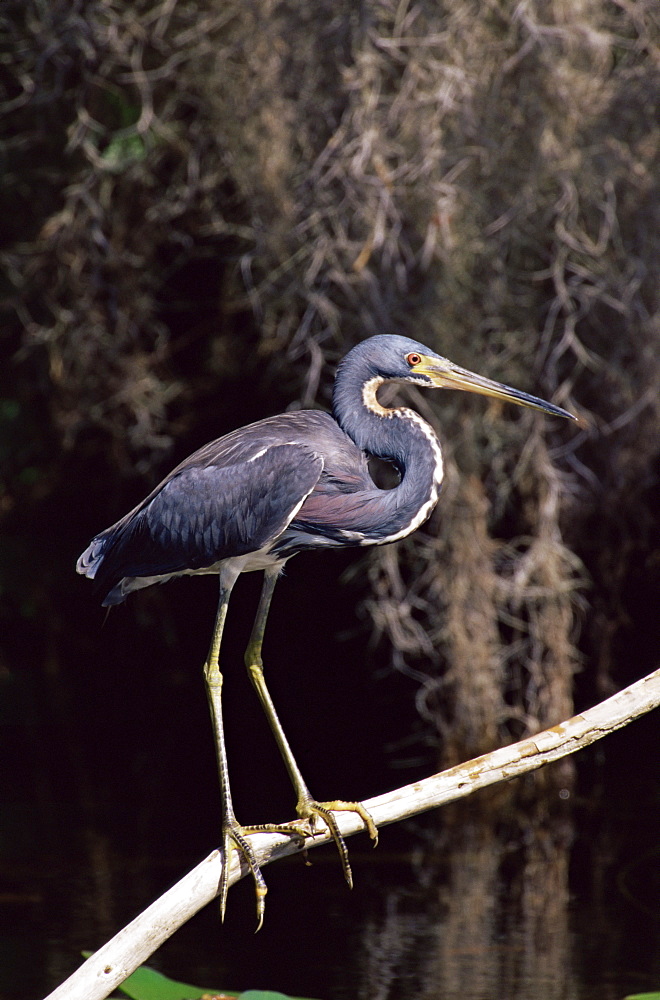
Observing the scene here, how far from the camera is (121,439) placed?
8.03m

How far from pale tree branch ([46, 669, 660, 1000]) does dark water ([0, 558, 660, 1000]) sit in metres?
1.68

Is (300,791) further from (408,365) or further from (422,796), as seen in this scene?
(408,365)

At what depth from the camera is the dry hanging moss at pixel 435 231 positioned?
19.4 feet

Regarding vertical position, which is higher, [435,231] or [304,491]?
[304,491]

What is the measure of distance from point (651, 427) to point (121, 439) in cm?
327

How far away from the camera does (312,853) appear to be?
5.98 metres

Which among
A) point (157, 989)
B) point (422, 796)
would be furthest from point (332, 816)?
point (157, 989)

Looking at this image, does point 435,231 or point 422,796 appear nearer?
point 422,796

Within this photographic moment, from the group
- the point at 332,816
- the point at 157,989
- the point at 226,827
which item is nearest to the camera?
the point at 226,827

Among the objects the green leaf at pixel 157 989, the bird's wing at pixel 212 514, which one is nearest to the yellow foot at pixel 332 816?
the green leaf at pixel 157 989

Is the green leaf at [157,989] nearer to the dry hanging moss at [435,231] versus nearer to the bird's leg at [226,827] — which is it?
the bird's leg at [226,827]

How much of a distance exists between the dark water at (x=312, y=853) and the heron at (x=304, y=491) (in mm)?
1320

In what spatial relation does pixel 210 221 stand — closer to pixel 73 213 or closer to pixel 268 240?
pixel 73 213

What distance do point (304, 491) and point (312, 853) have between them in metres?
2.89
